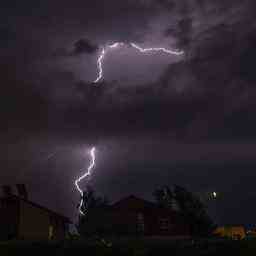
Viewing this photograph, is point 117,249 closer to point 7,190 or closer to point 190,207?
point 7,190

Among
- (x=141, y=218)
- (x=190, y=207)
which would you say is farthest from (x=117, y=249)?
(x=190, y=207)

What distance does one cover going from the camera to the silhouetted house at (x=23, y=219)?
45.8 m

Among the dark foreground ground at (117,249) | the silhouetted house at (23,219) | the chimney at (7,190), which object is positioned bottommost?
the dark foreground ground at (117,249)

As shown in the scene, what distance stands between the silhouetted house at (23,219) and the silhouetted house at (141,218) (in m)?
5.44

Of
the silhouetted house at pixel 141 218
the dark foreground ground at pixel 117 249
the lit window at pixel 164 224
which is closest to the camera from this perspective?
the dark foreground ground at pixel 117 249

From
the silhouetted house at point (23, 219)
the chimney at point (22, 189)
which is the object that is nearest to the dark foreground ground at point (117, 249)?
the silhouetted house at point (23, 219)

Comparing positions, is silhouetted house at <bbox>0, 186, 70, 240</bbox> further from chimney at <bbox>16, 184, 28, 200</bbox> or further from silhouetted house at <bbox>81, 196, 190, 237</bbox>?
silhouetted house at <bbox>81, 196, 190, 237</bbox>

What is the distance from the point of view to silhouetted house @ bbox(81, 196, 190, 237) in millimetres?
53312

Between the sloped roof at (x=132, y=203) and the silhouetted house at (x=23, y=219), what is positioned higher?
the sloped roof at (x=132, y=203)

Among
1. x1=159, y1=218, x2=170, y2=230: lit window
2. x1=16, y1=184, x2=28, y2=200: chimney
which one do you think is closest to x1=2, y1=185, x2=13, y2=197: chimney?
x1=16, y1=184, x2=28, y2=200: chimney

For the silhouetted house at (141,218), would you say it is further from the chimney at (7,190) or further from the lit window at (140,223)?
the chimney at (7,190)

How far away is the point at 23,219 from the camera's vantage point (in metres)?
46.7

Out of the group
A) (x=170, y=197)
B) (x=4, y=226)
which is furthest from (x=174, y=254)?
(x=170, y=197)

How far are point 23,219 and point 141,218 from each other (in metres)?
14.0
